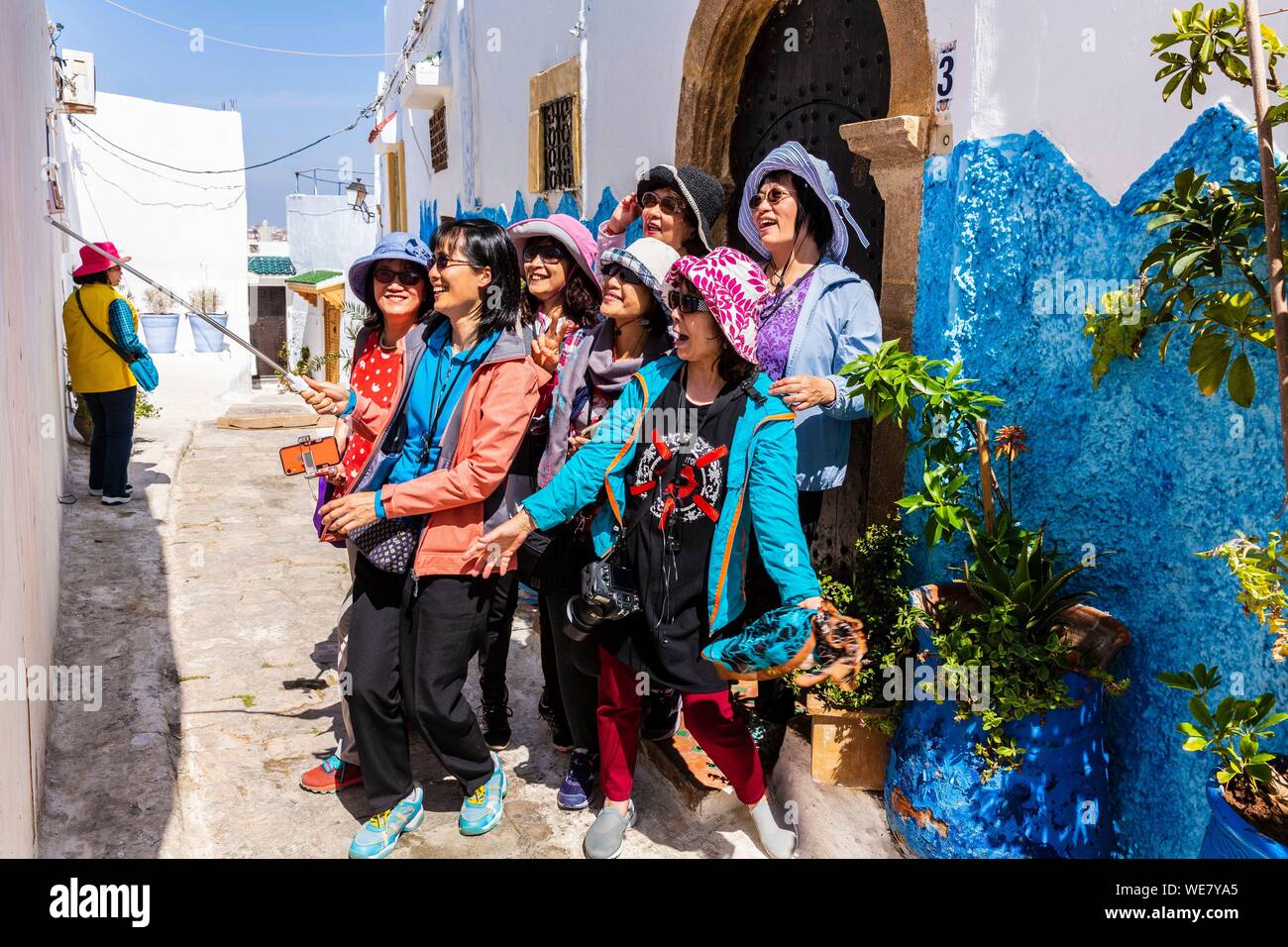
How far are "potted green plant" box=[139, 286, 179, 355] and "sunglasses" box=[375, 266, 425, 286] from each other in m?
20.8

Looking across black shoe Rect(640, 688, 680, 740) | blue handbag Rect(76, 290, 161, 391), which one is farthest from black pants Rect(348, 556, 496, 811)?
blue handbag Rect(76, 290, 161, 391)

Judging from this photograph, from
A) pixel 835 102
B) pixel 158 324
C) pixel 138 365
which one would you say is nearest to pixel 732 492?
pixel 835 102

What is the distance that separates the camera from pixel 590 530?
305 cm

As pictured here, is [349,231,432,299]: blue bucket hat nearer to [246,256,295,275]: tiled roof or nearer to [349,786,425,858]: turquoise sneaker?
[349,786,425,858]: turquoise sneaker

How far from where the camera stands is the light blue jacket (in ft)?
10.5

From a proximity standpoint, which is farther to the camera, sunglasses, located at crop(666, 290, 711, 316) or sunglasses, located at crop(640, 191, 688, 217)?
sunglasses, located at crop(640, 191, 688, 217)

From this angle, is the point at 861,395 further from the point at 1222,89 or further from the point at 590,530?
the point at 1222,89

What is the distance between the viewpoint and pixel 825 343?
3.23 metres

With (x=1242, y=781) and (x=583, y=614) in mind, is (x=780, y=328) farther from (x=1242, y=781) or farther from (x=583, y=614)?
(x=1242, y=781)

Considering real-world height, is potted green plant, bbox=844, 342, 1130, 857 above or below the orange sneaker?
above

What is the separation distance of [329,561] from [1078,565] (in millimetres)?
4716

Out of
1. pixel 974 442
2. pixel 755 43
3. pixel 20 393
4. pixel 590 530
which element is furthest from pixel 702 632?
pixel 755 43

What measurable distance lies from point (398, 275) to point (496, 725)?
171 centimetres

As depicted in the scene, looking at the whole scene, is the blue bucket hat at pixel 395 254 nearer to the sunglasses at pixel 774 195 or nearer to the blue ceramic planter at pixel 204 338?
the sunglasses at pixel 774 195
